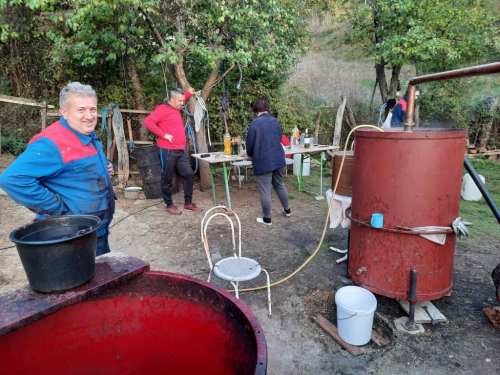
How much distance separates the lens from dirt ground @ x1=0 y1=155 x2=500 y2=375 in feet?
8.50

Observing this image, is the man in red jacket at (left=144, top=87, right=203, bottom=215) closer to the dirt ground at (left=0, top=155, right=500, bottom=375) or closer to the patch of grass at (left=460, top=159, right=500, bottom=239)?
the dirt ground at (left=0, top=155, right=500, bottom=375)

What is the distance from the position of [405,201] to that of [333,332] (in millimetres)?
1263

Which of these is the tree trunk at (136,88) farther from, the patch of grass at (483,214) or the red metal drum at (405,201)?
the patch of grass at (483,214)

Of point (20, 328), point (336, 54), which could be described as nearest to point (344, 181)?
point (20, 328)

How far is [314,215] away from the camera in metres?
5.92

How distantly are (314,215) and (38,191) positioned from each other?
183 inches

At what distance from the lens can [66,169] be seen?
6.91 ft

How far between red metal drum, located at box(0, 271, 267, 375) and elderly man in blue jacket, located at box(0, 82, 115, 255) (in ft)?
2.50

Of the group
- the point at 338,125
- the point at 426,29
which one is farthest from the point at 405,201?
the point at 426,29

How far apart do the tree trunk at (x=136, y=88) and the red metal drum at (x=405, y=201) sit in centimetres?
624

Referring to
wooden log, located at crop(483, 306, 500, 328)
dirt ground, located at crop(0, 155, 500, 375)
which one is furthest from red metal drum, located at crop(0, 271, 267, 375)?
wooden log, located at crop(483, 306, 500, 328)

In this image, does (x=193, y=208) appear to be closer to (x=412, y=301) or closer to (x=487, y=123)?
(x=412, y=301)

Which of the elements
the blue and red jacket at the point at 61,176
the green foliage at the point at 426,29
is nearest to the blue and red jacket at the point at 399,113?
the green foliage at the point at 426,29

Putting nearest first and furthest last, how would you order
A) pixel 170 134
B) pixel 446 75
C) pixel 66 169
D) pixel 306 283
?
pixel 66 169, pixel 446 75, pixel 306 283, pixel 170 134
